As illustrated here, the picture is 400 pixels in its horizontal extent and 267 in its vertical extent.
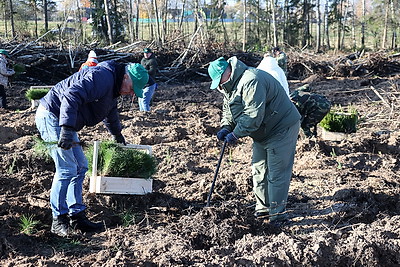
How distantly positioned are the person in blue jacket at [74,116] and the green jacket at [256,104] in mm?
887

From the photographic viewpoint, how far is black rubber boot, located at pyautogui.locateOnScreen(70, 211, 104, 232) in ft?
14.1

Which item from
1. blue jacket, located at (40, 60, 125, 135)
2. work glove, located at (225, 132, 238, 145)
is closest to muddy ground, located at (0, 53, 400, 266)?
work glove, located at (225, 132, 238, 145)

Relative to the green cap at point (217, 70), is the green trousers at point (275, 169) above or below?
below

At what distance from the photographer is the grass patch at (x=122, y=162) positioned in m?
4.80

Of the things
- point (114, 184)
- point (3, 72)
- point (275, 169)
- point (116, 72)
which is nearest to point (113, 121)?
point (114, 184)

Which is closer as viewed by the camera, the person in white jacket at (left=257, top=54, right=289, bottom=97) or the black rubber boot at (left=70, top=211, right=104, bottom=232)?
the black rubber boot at (left=70, top=211, right=104, bottom=232)

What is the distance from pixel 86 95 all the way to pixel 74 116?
0.21 m

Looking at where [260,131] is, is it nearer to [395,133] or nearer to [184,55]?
[395,133]

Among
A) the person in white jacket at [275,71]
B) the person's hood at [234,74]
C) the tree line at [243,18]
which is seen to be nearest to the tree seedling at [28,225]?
the person's hood at [234,74]

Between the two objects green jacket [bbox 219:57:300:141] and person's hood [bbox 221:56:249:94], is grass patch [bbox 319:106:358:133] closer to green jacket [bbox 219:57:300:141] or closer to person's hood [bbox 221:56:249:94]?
green jacket [bbox 219:57:300:141]

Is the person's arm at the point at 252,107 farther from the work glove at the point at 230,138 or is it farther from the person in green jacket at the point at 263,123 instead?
the work glove at the point at 230,138

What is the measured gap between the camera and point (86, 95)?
12.8ft

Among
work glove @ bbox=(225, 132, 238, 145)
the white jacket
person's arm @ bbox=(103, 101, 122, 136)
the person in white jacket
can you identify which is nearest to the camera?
work glove @ bbox=(225, 132, 238, 145)

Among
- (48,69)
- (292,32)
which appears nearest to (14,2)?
(48,69)
